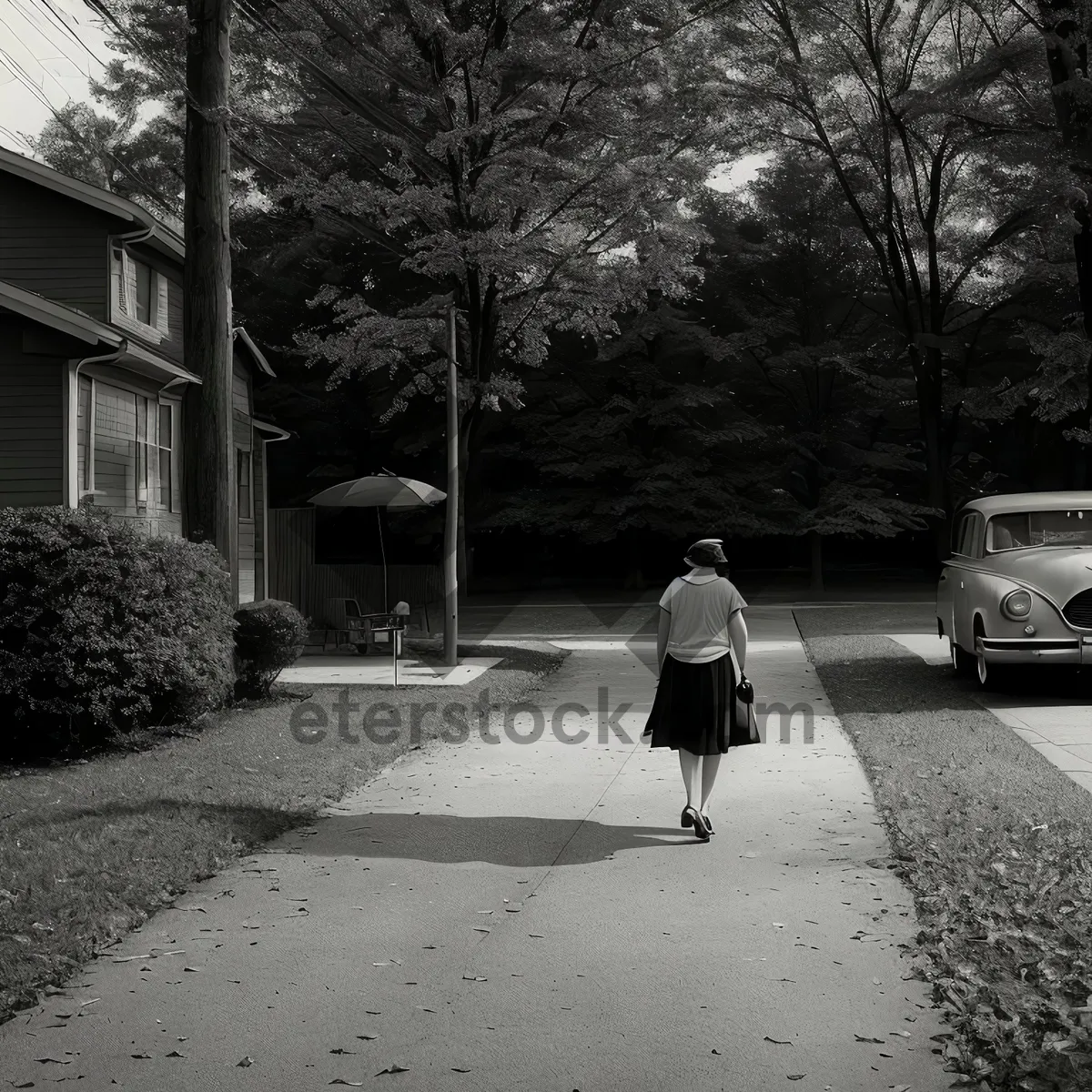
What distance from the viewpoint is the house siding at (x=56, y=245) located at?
2078 cm

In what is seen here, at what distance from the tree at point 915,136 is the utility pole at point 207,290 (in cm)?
1493

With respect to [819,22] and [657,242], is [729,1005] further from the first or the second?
[819,22]

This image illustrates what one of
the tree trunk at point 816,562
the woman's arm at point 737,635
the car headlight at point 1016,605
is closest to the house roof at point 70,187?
the car headlight at point 1016,605

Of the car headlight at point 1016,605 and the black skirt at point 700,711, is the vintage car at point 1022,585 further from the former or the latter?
the black skirt at point 700,711

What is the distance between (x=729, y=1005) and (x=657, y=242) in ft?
68.4

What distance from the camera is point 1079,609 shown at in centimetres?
1300

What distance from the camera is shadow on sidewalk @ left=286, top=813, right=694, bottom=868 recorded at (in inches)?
277

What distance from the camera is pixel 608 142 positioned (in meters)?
23.5

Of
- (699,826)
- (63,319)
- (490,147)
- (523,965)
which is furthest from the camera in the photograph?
(490,147)

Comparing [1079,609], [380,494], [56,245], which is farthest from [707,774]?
[56,245]

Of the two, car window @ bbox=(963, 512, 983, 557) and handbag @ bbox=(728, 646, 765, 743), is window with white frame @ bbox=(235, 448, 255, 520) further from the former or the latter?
handbag @ bbox=(728, 646, 765, 743)

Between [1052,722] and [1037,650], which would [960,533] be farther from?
[1052,722]

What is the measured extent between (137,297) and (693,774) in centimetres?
1753

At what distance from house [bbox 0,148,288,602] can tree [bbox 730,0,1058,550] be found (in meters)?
14.6
